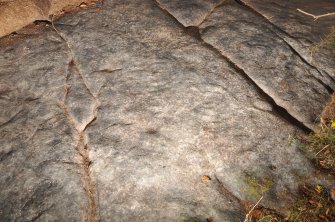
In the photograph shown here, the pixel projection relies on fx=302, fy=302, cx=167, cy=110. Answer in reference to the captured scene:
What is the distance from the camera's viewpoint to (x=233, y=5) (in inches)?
153

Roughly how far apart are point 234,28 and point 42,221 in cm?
282

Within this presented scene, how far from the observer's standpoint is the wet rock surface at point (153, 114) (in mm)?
2416

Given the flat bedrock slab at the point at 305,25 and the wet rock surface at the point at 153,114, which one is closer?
the wet rock surface at the point at 153,114

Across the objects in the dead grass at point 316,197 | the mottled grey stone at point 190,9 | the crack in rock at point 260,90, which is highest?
the mottled grey stone at point 190,9

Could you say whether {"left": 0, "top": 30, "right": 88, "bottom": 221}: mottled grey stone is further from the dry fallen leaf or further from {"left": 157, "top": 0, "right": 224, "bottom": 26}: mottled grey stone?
{"left": 157, "top": 0, "right": 224, "bottom": 26}: mottled grey stone

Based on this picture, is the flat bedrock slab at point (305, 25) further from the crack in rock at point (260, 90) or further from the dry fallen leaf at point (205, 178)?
the dry fallen leaf at point (205, 178)

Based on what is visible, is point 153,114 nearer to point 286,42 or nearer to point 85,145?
point 85,145

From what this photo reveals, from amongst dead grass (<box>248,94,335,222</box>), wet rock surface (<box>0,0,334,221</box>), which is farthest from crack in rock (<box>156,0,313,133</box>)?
dead grass (<box>248,94,335,222</box>)

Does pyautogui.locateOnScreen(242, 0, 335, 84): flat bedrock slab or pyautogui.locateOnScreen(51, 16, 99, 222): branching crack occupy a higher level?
pyautogui.locateOnScreen(242, 0, 335, 84): flat bedrock slab

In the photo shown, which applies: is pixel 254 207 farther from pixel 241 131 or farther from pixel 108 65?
pixel 108 65

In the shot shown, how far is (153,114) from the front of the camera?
2838 millimetres

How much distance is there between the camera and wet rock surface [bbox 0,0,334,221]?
242cm

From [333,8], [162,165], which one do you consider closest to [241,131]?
[162,165]

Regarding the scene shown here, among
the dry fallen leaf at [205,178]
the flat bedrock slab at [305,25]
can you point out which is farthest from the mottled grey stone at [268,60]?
the dry fallen leaf at [205,178]
